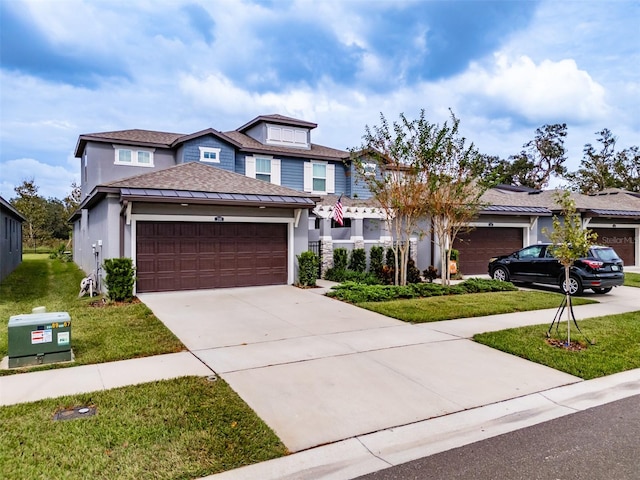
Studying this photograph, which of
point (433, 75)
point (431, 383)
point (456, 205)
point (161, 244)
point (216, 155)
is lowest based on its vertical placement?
point (431, 383)

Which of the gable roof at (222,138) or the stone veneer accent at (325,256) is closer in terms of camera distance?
the stone veneer accent at (325,256)

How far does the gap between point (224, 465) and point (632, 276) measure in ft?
65.4

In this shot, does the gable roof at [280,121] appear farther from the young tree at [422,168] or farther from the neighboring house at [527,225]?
the neighboring house at [527,225]

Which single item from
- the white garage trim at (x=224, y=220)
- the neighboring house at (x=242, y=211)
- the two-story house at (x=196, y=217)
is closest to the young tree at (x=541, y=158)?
the neighboring house at (x=242, y=211)

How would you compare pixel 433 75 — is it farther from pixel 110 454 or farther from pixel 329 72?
pixel 110 454

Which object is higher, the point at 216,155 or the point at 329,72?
the point at 329,72

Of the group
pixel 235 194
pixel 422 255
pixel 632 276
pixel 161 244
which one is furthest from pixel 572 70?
pixel 161 244

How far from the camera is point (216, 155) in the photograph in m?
19.5

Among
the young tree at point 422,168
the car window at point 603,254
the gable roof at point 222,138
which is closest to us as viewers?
the car window at point 603,254

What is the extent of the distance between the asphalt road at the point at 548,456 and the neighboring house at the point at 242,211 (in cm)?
1033

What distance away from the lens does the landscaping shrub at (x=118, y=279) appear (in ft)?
36.1

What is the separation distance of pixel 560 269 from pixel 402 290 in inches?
213

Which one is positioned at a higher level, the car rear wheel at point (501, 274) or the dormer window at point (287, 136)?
the dormer window at point (287, 136)

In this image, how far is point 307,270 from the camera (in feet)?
46.6
